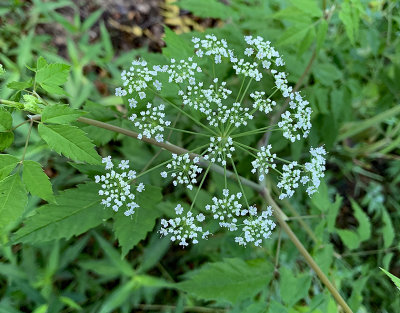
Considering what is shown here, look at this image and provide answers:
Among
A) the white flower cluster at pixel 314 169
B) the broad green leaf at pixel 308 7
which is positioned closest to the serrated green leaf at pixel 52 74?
the white flower cluster at pixel 314 169

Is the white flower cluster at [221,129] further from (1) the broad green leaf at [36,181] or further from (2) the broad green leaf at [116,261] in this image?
(2) the broad green leaf at [116,261]

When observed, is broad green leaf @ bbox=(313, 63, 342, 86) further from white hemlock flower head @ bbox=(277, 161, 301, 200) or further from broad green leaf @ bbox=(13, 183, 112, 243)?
broad green leaf @ bbox=(13, 183, 112, 243)

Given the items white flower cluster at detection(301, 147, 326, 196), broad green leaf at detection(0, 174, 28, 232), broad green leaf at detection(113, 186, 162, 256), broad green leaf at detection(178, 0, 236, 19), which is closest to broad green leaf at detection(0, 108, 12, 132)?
broad green leaf at detection(0, 174, 28, 232)

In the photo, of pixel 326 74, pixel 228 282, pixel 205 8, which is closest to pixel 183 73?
pixel 228 282

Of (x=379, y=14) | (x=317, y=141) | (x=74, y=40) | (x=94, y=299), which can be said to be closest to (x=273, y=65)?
(x=317, y=141)

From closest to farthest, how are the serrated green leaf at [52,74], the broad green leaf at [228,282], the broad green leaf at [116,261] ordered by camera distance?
the serrated green leaf at [52,74], the broad green leaf at [228,282], the broad green leaf at [116,261]
